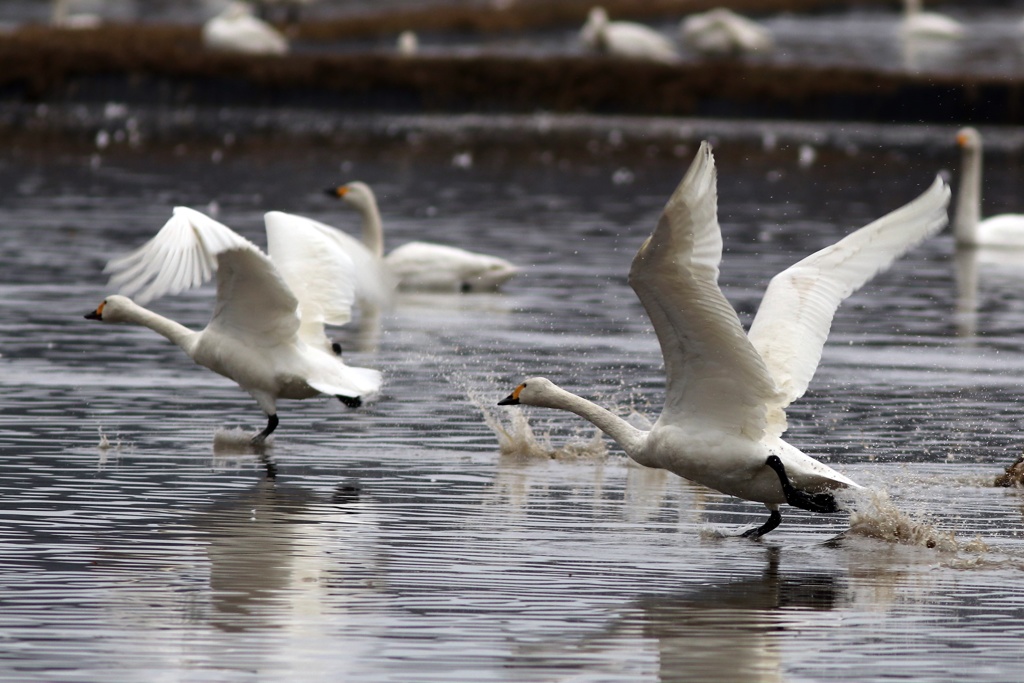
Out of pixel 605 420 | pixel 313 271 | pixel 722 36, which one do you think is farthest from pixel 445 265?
pixel 722 36

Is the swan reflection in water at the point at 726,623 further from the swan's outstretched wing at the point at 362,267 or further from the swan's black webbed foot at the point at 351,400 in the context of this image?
the swan's outstretched wing at the point at 362,267

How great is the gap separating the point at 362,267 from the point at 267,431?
6.03ft

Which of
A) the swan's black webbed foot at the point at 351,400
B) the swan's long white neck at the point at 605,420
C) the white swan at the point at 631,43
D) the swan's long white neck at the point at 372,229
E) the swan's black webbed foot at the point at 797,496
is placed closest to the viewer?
the swan's black webbed foot at the point at 797,496

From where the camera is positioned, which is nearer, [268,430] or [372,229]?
[268,430]

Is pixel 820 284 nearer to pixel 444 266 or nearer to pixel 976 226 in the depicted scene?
pixel 444 266

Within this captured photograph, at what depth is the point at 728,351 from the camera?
9.20 meters

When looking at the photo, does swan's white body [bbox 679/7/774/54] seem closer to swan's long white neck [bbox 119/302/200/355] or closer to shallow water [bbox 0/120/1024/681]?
shallow water [bbox 0/120/1024/681]

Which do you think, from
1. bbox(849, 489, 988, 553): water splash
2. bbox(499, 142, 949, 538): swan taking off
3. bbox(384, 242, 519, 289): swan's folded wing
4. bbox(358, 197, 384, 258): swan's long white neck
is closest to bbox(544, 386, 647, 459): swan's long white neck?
bbox(499, 142, 949, 538): swan taking off

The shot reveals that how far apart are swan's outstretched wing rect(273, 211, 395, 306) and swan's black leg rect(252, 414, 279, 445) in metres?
1.44

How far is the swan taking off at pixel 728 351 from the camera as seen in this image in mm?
8500

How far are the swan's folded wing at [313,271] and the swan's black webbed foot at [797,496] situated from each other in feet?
14.5

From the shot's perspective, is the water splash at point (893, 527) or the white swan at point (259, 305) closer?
the water splash at point (893, 527)

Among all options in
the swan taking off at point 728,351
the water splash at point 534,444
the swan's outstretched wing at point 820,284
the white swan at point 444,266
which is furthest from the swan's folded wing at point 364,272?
the white swan at point 444,266

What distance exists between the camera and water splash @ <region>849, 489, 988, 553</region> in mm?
9500
